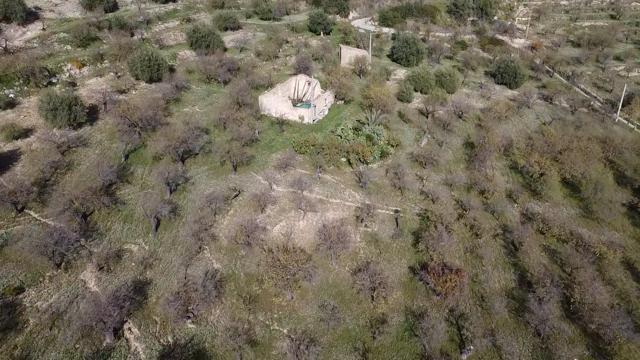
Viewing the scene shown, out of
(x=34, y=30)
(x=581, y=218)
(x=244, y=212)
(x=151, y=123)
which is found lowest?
(x=581, y=218)

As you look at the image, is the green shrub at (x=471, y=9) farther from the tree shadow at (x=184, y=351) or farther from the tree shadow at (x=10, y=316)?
the tree shadow at (x=10, y=316)

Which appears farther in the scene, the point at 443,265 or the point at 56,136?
the point at 56,136

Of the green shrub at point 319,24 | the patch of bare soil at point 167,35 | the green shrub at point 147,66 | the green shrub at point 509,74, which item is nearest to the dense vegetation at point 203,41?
the patch of bare soil at point 167,35

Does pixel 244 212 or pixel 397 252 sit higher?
pixel 244 212

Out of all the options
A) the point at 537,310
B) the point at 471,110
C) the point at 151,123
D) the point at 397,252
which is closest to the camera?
the point at 537,310

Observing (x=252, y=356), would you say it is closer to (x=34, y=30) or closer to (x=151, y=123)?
(x=151, y=123)

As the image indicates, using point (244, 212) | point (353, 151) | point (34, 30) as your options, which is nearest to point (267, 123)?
point (353, 151)
